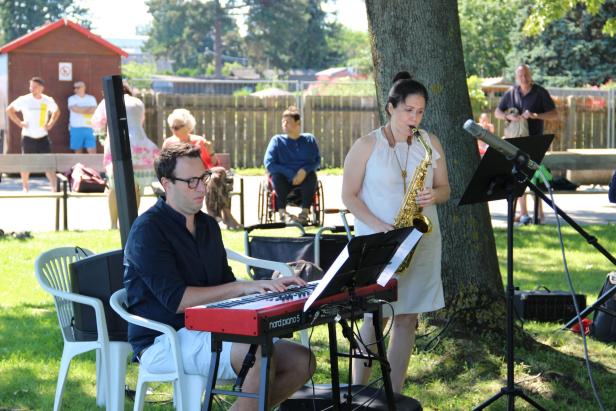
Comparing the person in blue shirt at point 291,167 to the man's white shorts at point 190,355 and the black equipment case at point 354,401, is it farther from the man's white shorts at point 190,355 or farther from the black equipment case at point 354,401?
the man's white shorts at point 190,355

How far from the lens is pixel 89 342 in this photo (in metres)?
5.66

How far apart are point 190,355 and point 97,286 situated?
1.01 metres

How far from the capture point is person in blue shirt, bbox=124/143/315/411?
4.84 m

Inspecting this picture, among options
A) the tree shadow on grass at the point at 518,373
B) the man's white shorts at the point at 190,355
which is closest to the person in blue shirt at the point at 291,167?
the tree shadow on grass at the point at 518,373

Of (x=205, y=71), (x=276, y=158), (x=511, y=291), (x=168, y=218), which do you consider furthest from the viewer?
(x=205, y=71)

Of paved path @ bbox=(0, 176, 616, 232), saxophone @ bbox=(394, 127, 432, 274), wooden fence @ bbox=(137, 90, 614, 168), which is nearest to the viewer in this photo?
saxophone @ bbox=(394, 127, 432, 274)

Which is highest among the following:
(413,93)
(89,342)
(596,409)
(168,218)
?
(413,93)

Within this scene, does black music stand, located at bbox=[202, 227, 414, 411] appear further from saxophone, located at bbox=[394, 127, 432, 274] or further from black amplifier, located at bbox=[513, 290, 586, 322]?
black amplifier, located at bbox=[513, 290, 586, 322]

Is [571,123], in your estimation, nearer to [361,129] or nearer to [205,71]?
[361,129]

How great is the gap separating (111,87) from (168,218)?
150 centimetres

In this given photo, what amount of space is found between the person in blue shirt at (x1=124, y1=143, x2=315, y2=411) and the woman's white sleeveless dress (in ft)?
3.68

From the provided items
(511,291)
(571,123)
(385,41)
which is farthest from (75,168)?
(571,123)

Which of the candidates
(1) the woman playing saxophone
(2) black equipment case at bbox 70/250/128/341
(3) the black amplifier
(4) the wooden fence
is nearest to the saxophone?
(1) the woman playing saxophone

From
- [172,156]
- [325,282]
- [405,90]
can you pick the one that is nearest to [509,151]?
[405,90]
